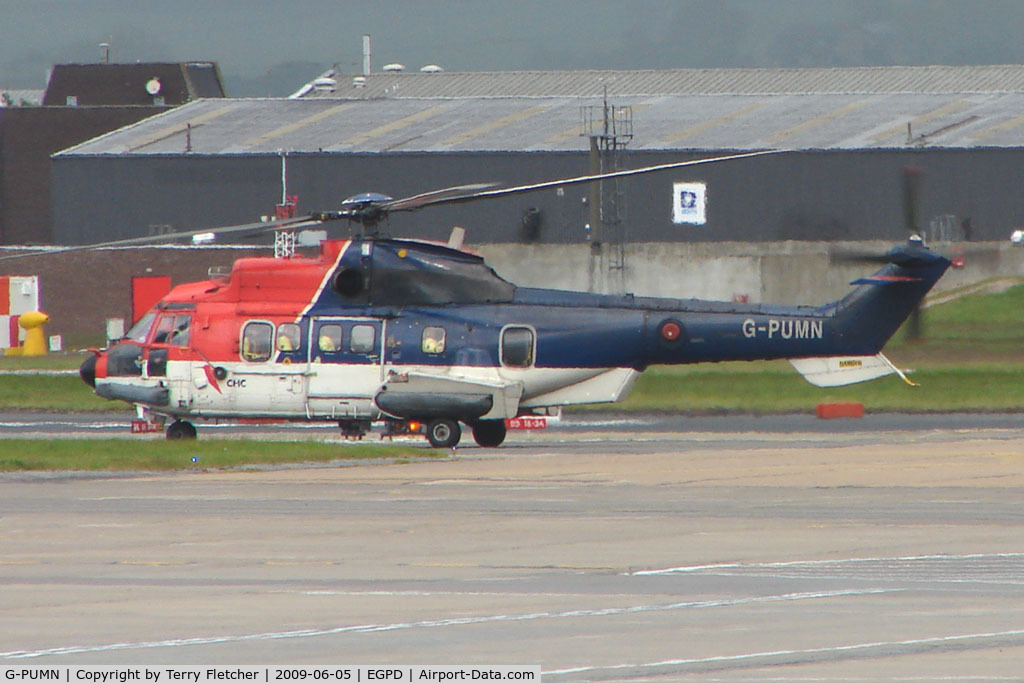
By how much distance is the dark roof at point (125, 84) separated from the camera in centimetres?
9412

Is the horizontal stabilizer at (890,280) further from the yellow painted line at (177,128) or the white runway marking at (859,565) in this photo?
the yellow painted line at (177,128)

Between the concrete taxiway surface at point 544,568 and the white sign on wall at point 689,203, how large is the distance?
133 feet

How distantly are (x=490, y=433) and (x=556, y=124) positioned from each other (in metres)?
41.8

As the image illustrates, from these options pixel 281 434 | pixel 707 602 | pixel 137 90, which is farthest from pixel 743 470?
pixel 137 90

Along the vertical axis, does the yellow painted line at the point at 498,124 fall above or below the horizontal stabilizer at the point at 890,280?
above

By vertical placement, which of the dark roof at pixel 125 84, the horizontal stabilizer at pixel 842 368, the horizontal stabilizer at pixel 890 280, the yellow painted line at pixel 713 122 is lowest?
the horizontal stabilizer at pixel 842 368

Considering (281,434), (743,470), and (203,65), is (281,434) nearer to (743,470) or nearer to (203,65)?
(743,470)

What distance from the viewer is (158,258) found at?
6116 cm

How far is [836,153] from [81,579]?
52.1 meters

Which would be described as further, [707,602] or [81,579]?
[81,579]

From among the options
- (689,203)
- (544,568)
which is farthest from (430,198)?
(689,203)

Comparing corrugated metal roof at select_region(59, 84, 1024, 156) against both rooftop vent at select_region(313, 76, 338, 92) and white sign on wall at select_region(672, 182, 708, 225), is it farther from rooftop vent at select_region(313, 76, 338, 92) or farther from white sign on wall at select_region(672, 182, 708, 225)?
rooftop vent at select_region(313, 76, 338, 92)

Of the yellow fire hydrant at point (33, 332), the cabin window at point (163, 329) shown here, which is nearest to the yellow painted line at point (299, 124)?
the yellow fire hydrant at point (33, 332)

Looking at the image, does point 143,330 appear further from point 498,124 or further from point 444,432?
point 498,124
